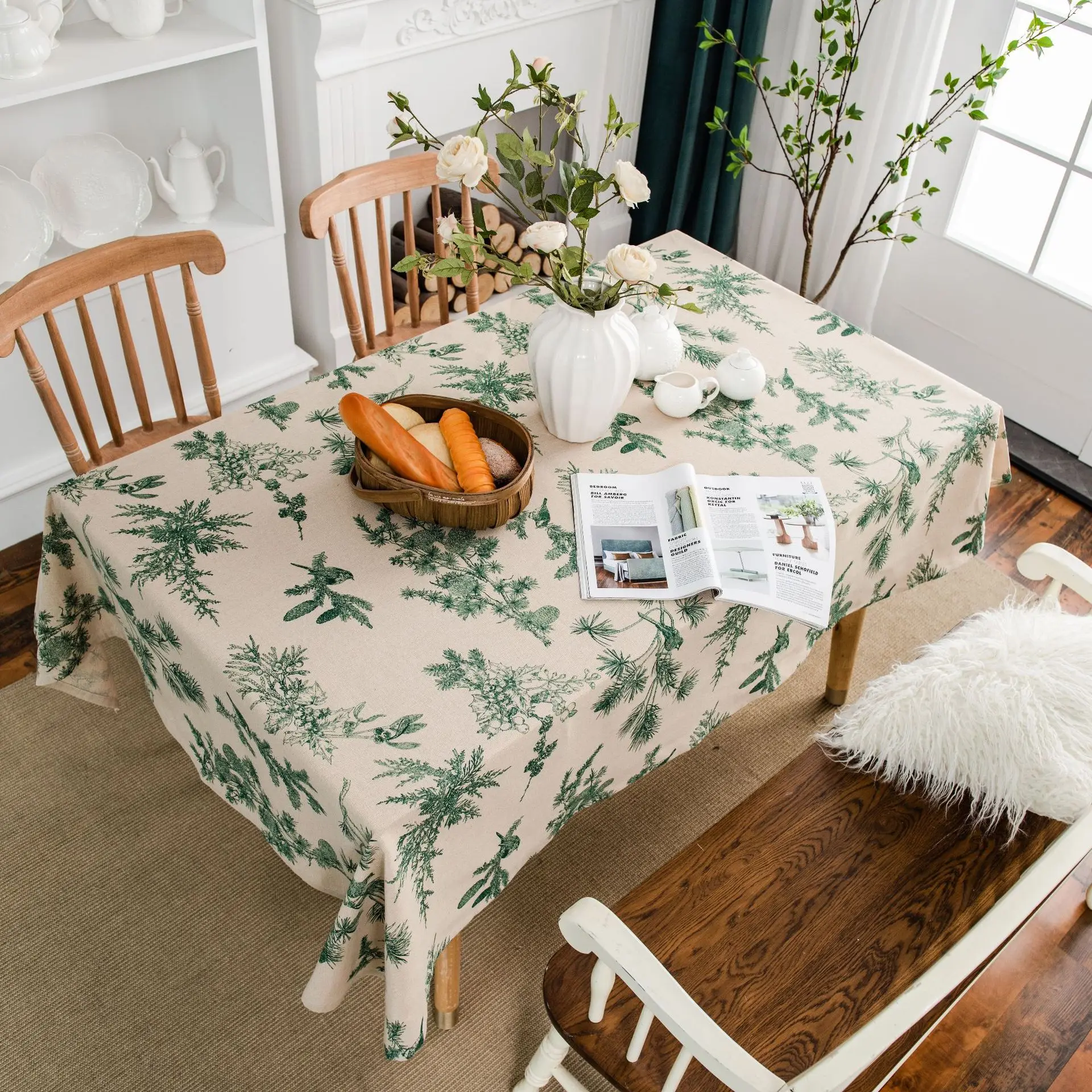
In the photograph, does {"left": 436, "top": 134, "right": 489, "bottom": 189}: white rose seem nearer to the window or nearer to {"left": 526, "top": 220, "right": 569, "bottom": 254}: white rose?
{"left": 526, "top": 220, "right": 569, "bottom": 254}: white rose

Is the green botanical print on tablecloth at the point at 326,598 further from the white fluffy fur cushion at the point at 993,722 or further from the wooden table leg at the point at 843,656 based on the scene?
the wooden table leg at the point at 843,656

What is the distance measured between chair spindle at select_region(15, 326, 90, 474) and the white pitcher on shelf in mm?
786

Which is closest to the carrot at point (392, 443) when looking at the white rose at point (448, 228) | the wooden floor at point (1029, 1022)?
the white rose at point (448, 228)

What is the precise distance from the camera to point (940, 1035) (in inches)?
70.1

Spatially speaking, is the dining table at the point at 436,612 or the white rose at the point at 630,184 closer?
the dining table at the point at 436,612

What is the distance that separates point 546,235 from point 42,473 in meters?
1.54

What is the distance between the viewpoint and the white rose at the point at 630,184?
1431 millimetres

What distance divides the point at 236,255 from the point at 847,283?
171cm

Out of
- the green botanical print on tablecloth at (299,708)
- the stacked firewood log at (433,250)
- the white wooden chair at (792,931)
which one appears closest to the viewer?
the white wooden chair at (792,931)

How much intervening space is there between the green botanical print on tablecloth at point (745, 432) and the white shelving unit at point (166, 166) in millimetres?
1266

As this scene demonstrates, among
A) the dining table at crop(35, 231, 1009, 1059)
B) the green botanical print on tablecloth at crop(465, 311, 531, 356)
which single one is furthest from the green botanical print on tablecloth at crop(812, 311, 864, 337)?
the green botanical print on tablecloth at crop(465, 311, 531, 356)

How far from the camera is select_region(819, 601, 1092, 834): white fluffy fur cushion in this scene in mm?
1458

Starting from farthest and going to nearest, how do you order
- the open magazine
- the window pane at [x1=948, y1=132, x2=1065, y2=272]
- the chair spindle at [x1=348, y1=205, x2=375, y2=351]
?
the window pane at [x1=948, y1=132, x2=1065, y2=272] → the chair spindle at [x1=348, y1=205, x2=375, y2=351] → the open magazine

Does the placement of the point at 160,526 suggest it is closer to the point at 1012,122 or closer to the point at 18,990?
the point at 18,990
